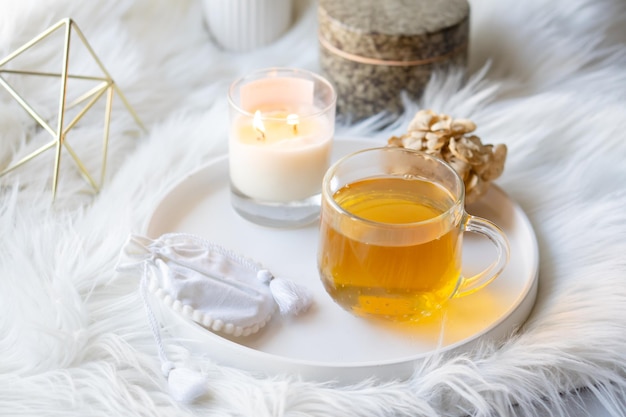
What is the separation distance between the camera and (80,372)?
757mm

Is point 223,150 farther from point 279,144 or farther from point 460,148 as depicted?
point 460,148

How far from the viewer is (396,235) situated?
0.73 m

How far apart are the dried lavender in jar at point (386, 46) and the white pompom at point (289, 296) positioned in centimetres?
43

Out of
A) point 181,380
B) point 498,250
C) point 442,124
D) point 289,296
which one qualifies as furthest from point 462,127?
point 181,380

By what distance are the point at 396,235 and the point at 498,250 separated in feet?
0.42

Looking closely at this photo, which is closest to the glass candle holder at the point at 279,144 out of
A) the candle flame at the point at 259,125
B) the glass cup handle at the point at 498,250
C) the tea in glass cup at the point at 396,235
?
the candle flame at the point at 259,125

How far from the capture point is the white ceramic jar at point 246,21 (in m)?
1.31

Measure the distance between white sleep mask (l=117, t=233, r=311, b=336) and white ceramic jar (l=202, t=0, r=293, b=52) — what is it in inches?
22.2

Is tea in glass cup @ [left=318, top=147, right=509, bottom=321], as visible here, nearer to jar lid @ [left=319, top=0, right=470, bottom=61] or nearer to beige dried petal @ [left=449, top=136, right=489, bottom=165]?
beige dried petal @ [left=449, top=136, right=489, bottom=165]

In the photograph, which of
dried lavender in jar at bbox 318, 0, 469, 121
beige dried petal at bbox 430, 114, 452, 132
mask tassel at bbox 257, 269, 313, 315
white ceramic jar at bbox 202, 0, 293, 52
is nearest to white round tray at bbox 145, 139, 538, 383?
mask tassel at bbox 257, 269, 313, 315

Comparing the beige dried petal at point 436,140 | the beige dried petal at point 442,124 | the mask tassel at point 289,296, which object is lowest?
the mask tassel at point 289,296

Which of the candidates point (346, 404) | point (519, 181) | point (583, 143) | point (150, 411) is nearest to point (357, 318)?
point (346, 404)

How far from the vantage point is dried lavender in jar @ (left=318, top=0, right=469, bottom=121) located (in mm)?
1139

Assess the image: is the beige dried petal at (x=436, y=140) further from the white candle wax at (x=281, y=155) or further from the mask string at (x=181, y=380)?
Result: the mask string at (x=181, y=380)
